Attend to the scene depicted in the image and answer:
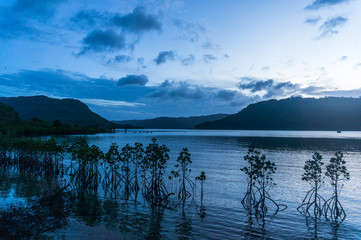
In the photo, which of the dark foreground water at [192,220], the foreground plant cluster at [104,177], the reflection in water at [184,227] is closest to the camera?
the reflection in water at [184,227]

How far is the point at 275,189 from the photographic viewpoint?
28.6 metres

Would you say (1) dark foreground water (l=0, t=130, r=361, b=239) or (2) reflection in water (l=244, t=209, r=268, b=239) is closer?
(1) dark foreground water (l=0, t=130, r=361, b=239)

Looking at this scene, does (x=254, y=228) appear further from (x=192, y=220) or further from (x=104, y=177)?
(x=104, y=177)

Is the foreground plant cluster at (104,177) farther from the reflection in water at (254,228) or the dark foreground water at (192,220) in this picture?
the reflection in water at (254,228)

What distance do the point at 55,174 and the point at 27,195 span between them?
1116 centimetres

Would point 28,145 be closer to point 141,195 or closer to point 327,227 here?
point 141,195

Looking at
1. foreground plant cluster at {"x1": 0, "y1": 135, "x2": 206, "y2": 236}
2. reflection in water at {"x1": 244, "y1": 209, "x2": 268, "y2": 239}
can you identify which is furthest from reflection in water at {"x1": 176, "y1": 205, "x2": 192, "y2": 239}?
reflection in water at {"x1": 244, "y1": 209, "x2": 268, "y2": 239}

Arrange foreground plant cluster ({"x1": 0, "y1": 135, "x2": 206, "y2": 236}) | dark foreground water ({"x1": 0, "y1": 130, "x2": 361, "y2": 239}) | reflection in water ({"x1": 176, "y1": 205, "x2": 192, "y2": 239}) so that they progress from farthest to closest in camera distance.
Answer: foreground plant cluster ({"x1": 0, "y1": 135, "x2": 206, "y2": 236}), dark foreground water ({"x1": 0, "y1": 130, "x2": 361, "y2": 239}), reflection in water ({"x1": 176, "y1": 205, "x2": 192, "y2": 239})

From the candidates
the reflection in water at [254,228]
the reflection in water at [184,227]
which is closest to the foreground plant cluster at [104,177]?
the reflection in water at [184,227]

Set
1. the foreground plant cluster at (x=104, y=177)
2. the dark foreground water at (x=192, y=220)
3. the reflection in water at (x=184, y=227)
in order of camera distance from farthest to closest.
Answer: the foreground plant cluster at (x=104, y=177)
the dark foreground water at (x=192, y=220)
the reflection in water at (x=184, y=227)

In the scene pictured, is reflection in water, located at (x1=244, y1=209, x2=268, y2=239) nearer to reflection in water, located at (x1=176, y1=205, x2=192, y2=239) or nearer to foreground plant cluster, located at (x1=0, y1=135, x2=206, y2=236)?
reflection in water, located at (x1=176, y1=205, x2=192, y2=239)

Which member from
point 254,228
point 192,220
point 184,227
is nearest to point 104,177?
point 192,220

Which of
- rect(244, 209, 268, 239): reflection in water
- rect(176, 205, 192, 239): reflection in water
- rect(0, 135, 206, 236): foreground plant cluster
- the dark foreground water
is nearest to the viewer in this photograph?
rect(176, 205, 192, 239): reflection in water

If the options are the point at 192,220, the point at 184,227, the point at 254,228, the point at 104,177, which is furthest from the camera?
the point at 104,177
